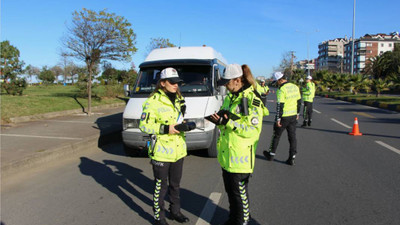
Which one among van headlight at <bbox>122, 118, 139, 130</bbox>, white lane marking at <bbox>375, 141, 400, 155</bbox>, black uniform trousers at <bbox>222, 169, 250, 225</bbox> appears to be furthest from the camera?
white lane marking at <bbox>375, 141, 400, 155</bbox>

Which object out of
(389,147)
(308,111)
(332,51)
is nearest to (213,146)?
(389,147)

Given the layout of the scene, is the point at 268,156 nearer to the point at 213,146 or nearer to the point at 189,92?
the point at 213,146

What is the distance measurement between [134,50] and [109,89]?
7880 mm

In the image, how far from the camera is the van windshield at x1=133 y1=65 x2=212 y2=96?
280 inches

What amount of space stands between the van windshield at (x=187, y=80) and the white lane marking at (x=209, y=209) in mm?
2929

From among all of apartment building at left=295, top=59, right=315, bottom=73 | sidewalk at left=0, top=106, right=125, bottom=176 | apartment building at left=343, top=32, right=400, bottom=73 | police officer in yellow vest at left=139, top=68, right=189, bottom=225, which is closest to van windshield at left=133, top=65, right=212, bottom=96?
sidewalk at left=0, top=106, right=125, bottom=176

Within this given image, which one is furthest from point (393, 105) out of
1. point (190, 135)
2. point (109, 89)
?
point (109, 89)

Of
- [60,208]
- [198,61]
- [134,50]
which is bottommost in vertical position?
[60,208]

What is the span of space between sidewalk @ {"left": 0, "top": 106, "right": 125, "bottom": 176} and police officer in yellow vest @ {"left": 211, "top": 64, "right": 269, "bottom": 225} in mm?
4528

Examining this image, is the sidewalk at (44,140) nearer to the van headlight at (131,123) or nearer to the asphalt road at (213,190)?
the asphalt road at (213,190)

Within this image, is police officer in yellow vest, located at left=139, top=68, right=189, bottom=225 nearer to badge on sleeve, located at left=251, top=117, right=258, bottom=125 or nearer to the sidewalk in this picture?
badge on sleeve, located at left=251, top=117, right=258, bottom=125

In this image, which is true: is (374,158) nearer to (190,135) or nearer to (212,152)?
(212,152)

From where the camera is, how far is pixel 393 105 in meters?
18.6

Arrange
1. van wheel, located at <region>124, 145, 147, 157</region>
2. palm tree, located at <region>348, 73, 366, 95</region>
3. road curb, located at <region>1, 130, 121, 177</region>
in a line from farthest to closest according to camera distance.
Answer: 1. palm tree, located at <region>348, 73, 366, 95</region>
2. van wheel, located at <region>124, 145, 147, 157</region>
3. road curb, located at <region>1, 130, 121, 177</region>
